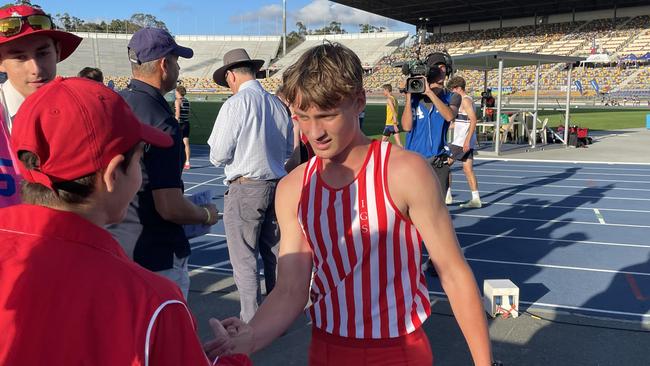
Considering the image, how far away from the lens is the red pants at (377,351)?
1739 mm

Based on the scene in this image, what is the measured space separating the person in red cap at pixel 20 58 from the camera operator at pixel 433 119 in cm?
363

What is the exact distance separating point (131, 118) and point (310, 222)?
82 cm

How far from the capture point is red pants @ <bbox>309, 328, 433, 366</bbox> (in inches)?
68.5

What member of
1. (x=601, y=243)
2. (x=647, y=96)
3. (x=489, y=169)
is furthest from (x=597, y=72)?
(x=601, y=243)

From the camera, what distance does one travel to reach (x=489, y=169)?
41.9 feet

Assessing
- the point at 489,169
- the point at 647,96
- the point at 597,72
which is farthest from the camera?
the point at 597,72

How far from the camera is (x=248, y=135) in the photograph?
4.07 meters

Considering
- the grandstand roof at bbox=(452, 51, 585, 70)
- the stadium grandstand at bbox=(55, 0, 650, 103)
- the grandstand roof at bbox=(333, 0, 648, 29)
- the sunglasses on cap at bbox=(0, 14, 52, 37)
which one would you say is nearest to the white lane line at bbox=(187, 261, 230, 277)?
the sunglasses on cap at bbox=(0, 14, 52, 37)

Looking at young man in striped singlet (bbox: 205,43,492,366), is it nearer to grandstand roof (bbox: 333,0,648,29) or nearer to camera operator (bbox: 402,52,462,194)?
camera operator (bbox: 402,52,462,194)

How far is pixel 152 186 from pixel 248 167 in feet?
4.74

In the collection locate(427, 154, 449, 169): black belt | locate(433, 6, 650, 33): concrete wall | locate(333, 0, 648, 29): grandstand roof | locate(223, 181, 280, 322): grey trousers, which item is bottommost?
locate(223, 181, 280, 322): grey trousers

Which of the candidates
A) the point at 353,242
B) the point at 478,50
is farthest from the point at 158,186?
the point at 478,50

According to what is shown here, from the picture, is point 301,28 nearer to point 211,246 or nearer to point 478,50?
point 478,50

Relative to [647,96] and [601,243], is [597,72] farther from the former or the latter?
[601,243]
